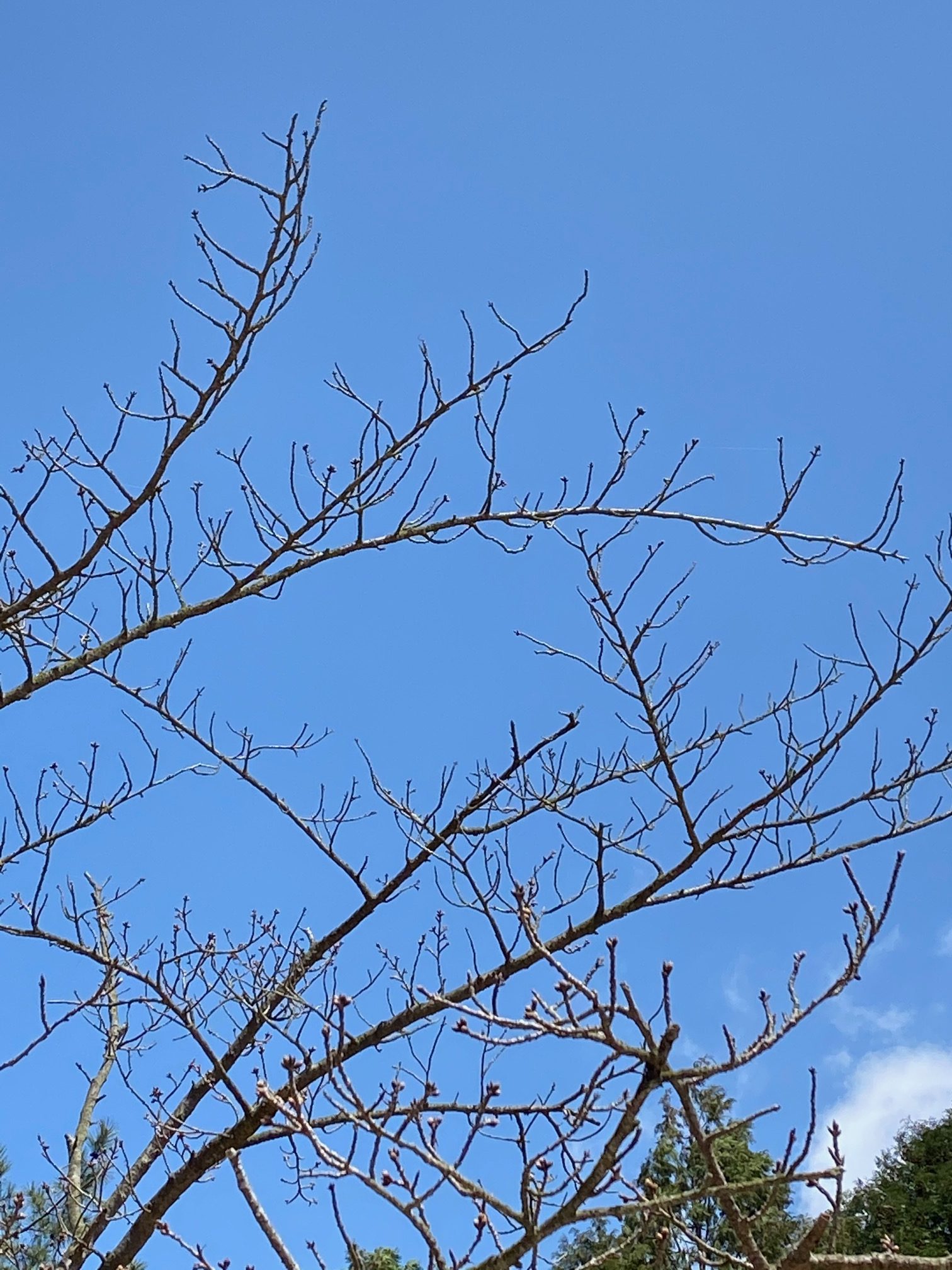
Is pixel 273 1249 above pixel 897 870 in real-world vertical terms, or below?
below

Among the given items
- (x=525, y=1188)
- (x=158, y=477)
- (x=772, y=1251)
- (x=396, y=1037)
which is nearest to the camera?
(x=525, y=1188)

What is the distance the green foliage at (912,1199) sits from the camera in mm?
14055

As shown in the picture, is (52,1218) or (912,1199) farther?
(912,1199)

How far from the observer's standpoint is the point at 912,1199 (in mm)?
15641

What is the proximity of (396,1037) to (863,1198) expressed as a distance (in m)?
15.1

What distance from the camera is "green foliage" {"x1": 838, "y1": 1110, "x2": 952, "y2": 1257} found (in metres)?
14.1

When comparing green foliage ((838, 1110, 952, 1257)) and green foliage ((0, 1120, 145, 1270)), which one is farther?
green foliage ((838, 1110, 952, 1257))

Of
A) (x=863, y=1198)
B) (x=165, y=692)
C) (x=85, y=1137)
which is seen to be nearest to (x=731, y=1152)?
(x=863, y=1198)

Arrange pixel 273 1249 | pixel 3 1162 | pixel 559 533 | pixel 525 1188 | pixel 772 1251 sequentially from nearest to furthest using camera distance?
pixel 525 1188
pixel 273 1249
pixel 559 533
pixel 3 1162
pixel 772 1251

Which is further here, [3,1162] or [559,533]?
[3,1162]

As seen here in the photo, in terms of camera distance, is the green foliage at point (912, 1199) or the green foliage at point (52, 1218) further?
the green foliage at point (912, 1199)

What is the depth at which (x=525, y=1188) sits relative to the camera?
6.57 feet

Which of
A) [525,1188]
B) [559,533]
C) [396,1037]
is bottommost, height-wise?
[525,1188]

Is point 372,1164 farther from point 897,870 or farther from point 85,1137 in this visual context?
point 85,1137
